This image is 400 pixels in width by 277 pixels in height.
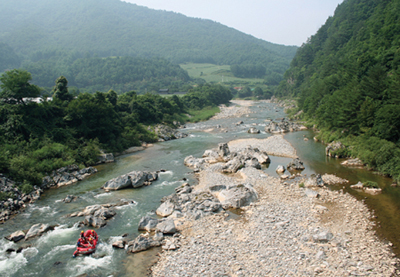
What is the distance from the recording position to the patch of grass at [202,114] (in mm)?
89500

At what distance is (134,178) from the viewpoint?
3102 cm

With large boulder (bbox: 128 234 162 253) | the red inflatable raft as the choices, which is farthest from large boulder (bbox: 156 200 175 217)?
the red inflatable raft

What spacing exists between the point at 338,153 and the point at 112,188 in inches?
1219

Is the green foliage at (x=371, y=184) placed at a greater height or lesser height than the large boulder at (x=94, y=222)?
greater

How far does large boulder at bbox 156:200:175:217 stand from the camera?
23278mm

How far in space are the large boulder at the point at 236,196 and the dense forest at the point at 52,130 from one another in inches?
825

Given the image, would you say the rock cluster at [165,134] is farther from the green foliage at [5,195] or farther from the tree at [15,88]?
the green foliage at [5,195]

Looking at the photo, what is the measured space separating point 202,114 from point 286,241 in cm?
8046

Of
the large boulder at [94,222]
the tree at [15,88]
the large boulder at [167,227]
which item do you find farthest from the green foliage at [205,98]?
the large boulder at [167,227]

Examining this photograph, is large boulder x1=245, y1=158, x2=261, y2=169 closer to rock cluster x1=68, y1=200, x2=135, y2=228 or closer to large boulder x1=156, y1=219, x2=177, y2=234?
rock cluster x1=68, y1=200, x2=135, y2=228

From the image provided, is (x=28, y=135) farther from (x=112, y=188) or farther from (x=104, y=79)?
(x=104, y=79)

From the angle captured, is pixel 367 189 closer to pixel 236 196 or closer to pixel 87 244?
pixel 236 196

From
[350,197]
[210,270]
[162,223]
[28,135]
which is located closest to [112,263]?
[162,223]

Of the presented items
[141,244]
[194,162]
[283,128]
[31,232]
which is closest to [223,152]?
[194,162]
